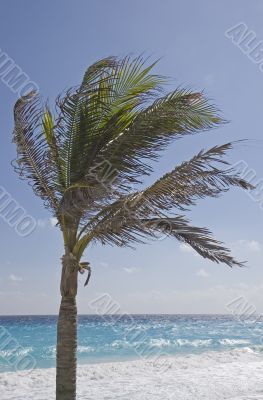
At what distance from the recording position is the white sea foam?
10738 mm

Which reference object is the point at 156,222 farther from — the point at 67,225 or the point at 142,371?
the point at 142,371

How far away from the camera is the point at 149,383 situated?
510 inches

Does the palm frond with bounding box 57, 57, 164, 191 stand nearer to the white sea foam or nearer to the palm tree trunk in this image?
the palm tree trunk

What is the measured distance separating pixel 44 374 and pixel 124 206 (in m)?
10.8

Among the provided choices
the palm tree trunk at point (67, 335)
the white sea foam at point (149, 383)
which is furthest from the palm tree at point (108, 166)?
the white sea foam at point (149, 383)

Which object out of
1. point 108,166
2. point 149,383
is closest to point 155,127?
point 108,166

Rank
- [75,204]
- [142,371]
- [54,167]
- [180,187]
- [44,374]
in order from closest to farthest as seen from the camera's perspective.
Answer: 1. [75,204]
2. [180,187]
3. [54,167]
4. [44,374]
5. [142,371]

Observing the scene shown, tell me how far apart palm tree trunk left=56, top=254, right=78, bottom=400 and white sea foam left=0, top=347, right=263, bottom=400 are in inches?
181

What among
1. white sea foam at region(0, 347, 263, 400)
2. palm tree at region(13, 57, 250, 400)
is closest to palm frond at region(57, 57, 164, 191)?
palm tree at region(13, 57, 250, 400)

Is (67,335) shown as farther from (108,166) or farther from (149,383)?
(149,383)

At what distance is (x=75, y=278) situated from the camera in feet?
21.1

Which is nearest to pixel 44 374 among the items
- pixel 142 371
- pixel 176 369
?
pixel 142 371

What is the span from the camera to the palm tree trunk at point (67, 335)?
6.14 m

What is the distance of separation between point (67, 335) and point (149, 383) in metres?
7.54
